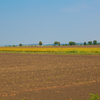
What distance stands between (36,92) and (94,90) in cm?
316

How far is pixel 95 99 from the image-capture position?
705cm

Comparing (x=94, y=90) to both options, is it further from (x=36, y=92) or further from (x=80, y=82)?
(x=36, y=92)

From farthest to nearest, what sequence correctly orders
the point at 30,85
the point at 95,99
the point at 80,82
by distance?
the point at 80,82
the point at 30,85
the point at 95,99

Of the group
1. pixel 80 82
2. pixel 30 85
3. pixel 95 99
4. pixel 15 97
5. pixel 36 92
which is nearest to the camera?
pixel 95 99

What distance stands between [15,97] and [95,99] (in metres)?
3.73

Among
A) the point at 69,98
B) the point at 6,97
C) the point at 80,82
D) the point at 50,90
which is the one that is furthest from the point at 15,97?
the point at 80,82

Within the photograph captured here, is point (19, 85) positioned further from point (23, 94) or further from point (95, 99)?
point (95, 99)

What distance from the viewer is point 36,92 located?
27.4 ft

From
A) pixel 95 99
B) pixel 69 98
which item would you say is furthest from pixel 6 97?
pixel 95 99

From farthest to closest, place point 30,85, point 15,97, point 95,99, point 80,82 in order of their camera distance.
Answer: point 80,82
point 30,85
point 15,97
point 95,99

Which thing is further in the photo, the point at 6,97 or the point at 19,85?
Answer: the point at 19,85

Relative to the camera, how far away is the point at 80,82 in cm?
1039

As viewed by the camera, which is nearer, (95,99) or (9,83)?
(95,99)

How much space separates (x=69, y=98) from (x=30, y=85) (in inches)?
118
